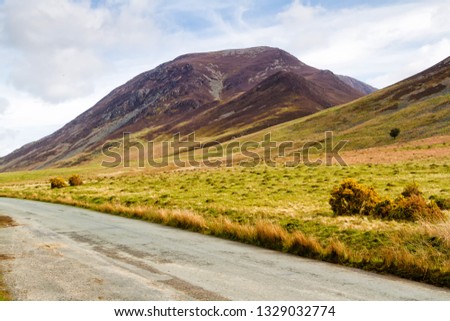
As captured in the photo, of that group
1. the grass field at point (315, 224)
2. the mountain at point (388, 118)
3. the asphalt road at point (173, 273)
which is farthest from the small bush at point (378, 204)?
the mountain at point (388, 118)

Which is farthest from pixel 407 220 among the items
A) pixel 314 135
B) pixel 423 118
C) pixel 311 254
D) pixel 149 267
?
pixel 314 135

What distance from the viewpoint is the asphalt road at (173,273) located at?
8.51 metres

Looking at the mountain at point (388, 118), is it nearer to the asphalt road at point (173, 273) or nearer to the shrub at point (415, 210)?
the shrub at point (415, 210)

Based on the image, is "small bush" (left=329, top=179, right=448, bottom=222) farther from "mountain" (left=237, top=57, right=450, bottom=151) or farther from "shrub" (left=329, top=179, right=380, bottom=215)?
"mountain" (left=237, top=57, right=450, bottom=151)

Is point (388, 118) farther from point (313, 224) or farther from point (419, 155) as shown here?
point (313, 224)

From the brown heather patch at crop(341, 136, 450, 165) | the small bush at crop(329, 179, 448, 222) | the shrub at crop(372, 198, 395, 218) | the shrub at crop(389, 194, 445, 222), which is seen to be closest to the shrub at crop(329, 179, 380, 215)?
the small bush at crop(329, 179, 448, 222)

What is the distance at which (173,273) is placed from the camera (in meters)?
10.2

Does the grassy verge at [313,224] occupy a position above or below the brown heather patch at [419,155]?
below

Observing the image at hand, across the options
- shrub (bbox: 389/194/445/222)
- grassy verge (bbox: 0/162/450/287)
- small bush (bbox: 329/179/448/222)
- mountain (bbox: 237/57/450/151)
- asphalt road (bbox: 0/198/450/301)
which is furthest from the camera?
mountain (bbox: 237/57/450/151)

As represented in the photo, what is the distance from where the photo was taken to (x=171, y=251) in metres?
13.2

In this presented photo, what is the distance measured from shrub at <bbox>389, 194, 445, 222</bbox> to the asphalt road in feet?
24.2

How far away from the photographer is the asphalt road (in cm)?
851

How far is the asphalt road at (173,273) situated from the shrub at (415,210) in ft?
24.2

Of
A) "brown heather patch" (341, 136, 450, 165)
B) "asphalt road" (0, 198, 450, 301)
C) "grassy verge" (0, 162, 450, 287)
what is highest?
"brown heather patch" (341, 136, 450, 165)
